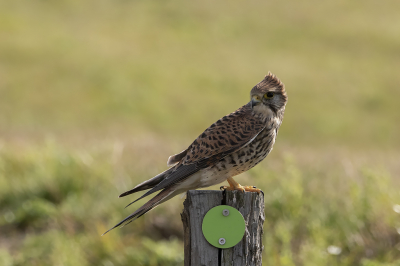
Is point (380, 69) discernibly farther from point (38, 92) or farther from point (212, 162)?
point (212, 162)

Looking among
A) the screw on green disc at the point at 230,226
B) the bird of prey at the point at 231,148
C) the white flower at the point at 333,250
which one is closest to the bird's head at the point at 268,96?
the bird of prey at the point at 231,148

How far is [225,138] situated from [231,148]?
75 mm

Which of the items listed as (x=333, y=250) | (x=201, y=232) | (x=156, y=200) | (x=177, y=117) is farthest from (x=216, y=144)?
(x=177, y=117)

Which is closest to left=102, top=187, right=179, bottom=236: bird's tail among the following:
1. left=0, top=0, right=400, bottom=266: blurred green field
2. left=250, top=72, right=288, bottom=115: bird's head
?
left=250, top=72, right=288, bottom=115: bird's head

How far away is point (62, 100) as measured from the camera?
15953mm

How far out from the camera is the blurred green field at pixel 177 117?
4.09 m

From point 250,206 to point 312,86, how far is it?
17.0 metres

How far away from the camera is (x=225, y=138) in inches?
104

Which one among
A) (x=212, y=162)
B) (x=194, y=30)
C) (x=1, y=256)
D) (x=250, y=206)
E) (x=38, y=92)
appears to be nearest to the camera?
(x=250, y=206)

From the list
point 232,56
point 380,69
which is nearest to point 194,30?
point 232,56

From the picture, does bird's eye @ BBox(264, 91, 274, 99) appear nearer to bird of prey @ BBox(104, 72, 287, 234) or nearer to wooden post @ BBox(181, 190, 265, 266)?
bird of prey @ BBox(104, 72, 287, 234)

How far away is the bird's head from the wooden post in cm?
→ 68

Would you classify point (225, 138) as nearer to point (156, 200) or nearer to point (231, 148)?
point (231, 148)

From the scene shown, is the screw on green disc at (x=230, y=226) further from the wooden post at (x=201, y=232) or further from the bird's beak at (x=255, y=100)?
the bird's beak at (x=255, y=100)
